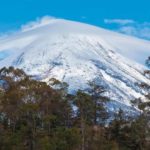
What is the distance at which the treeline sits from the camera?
5669cm

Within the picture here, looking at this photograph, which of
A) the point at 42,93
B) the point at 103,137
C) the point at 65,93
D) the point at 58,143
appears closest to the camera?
the point at 58,143

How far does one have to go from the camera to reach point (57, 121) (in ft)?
226

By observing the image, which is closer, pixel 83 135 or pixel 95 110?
pixel 83 135

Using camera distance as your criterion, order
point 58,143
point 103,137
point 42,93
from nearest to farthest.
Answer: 1. point 58,143
2. point 103,137
3. point 42,93

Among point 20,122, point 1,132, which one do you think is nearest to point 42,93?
point 20,122

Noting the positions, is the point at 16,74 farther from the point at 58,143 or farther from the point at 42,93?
the point at 58,143

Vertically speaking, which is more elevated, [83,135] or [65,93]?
[65,93]

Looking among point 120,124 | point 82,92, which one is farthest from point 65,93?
point 120,124

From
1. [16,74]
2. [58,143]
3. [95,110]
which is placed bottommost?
[58,143]

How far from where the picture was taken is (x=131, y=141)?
62.6 meters

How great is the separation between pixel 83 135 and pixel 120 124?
961cm

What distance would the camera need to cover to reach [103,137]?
60156 millimetres

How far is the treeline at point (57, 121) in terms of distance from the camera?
2232 inches

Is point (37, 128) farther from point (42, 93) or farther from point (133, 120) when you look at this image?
point (133, 120)
